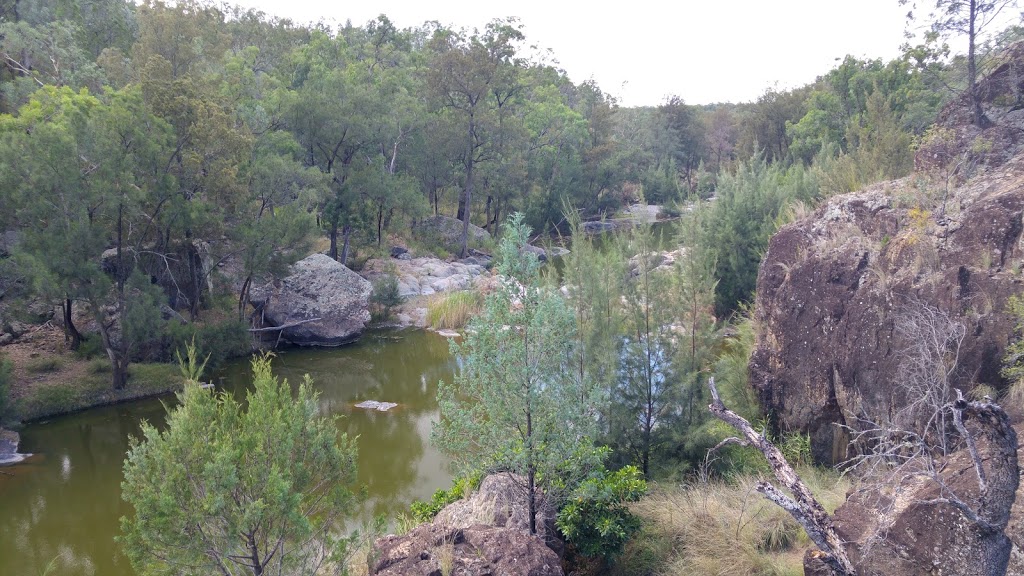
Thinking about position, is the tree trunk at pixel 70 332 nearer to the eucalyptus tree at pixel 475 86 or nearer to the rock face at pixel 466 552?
the rock face at pixel 466 552

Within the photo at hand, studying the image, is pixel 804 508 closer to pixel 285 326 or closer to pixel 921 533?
pixel 921 533

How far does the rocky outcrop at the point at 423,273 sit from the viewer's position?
24.0 m

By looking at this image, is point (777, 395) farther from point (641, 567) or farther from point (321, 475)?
point (321, 475)

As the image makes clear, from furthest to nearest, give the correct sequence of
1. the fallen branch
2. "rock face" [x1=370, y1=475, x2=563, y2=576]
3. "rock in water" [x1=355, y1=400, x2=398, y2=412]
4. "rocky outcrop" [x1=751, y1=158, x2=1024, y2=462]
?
1. the fallen branch
2. "rock in water" [x1=355, y1=400, x2=398, y2=412]
3. "rocky outcrop" [x1=751, y1=158, x2=1024, y2=462]
4. "rock face" [x1=370, y1=475, x2=563, y2=576]

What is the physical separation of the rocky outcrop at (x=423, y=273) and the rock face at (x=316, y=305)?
3.02m

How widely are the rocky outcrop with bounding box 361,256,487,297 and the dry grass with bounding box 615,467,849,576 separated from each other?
16.3 m

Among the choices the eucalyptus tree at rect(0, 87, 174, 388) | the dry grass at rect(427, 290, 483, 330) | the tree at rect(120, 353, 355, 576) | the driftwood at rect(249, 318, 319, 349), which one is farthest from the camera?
the dry grass at rect(427, 290, 483, 330)

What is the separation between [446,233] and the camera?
3152cm

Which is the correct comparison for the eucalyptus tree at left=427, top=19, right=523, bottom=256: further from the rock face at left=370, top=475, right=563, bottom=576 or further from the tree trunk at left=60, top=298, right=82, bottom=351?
the rock face at left=370, top=475, right=563, bottom=576

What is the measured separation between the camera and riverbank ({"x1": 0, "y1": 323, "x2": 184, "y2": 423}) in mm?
13570

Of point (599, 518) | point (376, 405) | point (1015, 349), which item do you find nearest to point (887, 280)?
point (1015, 349)

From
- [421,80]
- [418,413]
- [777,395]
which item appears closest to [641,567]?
[777,395]

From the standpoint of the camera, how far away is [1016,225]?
7133 mm

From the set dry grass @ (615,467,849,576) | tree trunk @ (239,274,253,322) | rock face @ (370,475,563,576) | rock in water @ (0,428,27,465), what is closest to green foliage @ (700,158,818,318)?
dry grass @ (615,467,849,576)
